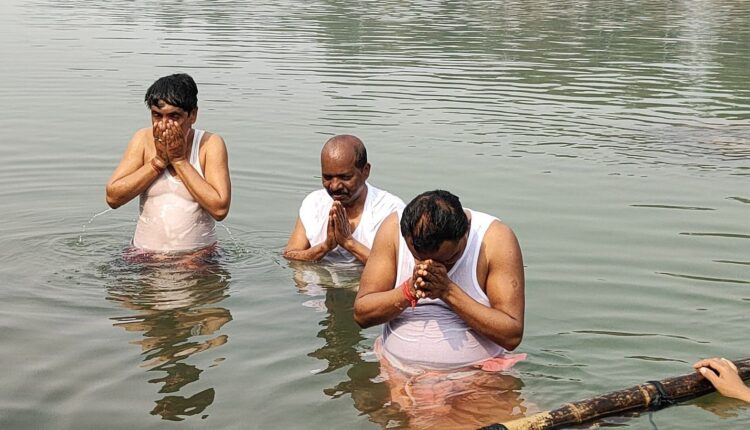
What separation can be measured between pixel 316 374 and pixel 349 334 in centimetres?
81

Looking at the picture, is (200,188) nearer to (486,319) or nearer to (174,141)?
(174,141)

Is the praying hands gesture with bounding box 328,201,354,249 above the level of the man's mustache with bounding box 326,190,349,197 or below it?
below

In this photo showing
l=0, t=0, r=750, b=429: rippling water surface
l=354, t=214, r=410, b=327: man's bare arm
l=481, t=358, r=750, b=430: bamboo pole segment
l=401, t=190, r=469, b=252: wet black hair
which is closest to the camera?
l=481, t=358, r=750, b=430: bamboo pole segment

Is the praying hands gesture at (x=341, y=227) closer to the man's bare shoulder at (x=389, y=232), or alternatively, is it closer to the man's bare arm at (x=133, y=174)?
the man's bare arm at (x=133, y=174)

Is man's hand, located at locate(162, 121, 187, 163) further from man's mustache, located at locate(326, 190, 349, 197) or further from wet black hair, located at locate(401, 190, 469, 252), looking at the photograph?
wet black hair, located at locate(401, 190, 469, 252)

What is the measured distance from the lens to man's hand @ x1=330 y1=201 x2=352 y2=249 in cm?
816

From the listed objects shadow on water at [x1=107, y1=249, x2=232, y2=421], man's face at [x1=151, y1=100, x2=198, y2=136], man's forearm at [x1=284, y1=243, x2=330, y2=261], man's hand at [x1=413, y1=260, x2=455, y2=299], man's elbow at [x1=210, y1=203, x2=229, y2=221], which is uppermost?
man's face at [x1=151, y1=100, x2=198, y2=136]

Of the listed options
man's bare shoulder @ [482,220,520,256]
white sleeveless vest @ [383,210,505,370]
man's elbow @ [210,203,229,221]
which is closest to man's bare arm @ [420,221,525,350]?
man's bare shoulder @ [482,220,520,256]

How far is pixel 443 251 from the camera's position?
18.6 feet

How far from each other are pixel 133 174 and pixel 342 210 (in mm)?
1682

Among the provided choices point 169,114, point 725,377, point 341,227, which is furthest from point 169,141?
point 725,377

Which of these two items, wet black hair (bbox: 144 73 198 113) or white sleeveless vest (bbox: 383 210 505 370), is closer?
white sleeveless vest (bbox: 383 210 505 370)

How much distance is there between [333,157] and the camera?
26.1 ft

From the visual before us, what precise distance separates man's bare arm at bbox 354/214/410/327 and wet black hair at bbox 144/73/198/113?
8.55 feet
